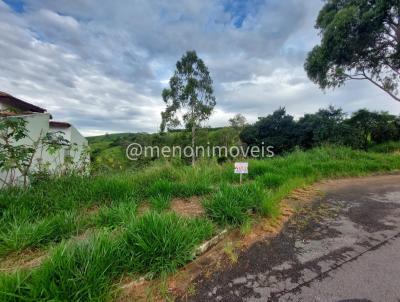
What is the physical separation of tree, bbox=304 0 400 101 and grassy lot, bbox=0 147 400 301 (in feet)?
35.1

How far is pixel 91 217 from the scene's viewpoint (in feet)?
8.06

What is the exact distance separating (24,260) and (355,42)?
50.2 feet

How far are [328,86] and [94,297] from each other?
49.8 ft

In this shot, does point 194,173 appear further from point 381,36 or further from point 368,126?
point 381,36

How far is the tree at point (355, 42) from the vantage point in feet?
32.6

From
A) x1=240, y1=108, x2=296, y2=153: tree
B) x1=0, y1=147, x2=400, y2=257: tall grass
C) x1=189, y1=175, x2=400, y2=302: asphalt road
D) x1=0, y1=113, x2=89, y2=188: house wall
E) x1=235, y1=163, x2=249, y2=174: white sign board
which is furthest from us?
x1=240, y1=108, x2=296, y2=153: tree

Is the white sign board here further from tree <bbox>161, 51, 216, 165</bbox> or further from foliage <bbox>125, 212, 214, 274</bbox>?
tree <bbox>161, 51, 216, 165</bbox>

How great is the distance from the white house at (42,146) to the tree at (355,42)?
12979 millimetres

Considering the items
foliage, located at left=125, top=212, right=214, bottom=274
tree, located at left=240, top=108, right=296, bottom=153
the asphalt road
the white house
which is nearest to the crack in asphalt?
the asphalt road

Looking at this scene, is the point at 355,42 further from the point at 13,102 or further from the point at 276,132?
the point at 13,102

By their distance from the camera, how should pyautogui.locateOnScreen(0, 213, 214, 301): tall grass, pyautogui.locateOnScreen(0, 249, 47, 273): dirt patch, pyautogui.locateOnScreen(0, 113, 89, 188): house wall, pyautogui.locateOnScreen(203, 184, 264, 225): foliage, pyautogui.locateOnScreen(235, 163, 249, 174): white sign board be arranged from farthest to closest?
pyautogui.locateOnScreen(235, 163, 249, 174): white sign board, pyautogui.locateOnScreen(0, 113, 89, 188): house wall, pyautogui.locateOnScreen(203, 184, 264, 225): foliage, pyautogui.locateOnScreen(0, 249, 47, 273): dirt patch, pyautogui.locateOnScreen(0, 213, 214, 301): tall grass

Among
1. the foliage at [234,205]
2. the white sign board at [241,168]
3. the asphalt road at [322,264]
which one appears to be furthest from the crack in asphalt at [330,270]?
the white sign board at [241,168]

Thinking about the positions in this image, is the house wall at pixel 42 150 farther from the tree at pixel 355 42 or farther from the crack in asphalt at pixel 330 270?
the tree at pixel 355 42

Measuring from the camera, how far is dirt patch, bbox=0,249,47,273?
1715 mm
